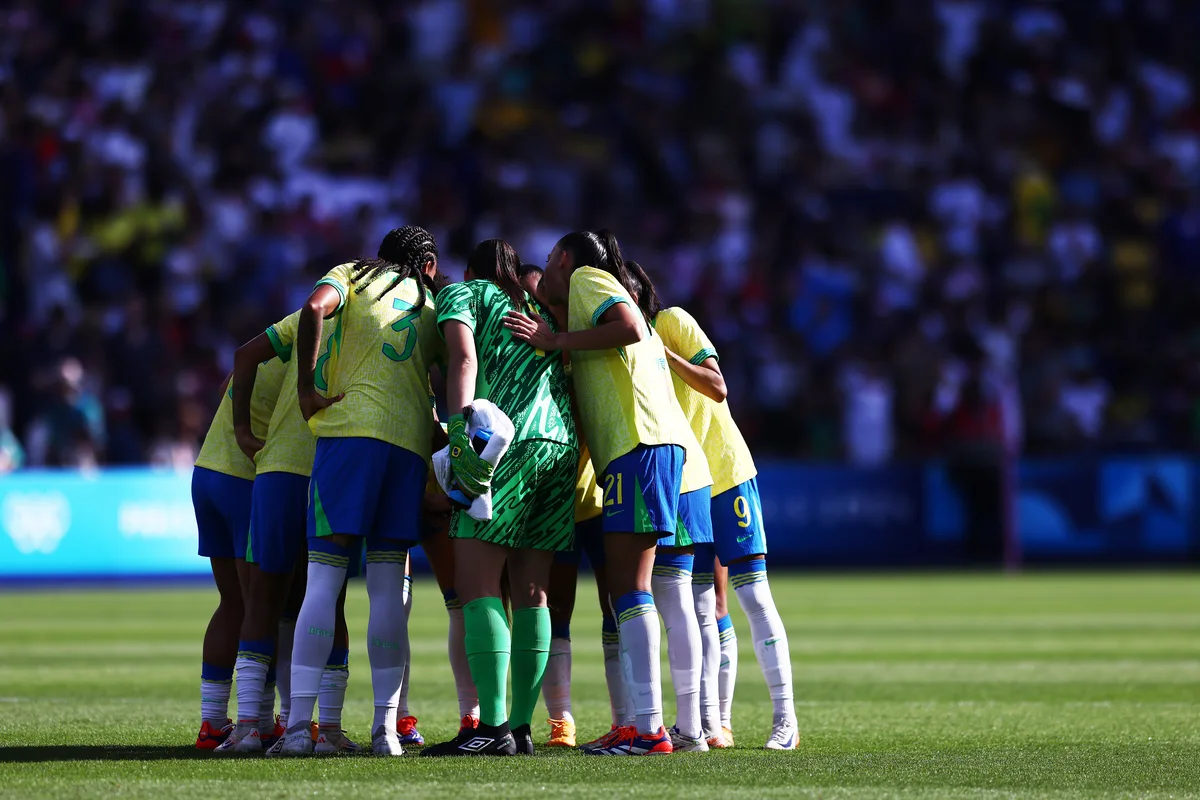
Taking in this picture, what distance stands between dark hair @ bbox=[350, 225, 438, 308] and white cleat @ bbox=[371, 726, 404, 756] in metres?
1.82

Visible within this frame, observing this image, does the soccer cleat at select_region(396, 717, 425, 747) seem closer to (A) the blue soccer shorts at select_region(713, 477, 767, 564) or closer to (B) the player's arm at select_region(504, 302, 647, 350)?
(A) the blue soccer shorts at select_region(713, 477, 767, 564)

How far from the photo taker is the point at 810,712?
912cm

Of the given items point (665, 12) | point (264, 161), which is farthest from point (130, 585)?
point (665, 12)

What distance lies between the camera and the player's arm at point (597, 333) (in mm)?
7164

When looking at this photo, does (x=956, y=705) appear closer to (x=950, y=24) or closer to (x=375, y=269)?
(x=375, y=269)

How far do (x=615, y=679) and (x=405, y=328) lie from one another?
6.20 ft

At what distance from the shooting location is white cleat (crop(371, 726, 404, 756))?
23.6 feet

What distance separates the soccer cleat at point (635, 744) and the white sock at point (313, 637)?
47.1 inches

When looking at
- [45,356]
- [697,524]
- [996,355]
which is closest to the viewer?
[697,524]

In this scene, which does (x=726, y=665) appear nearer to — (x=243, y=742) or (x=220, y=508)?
(x=243, y=742)

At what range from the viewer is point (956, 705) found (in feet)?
30.8

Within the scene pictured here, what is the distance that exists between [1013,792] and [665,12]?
78.0 feet

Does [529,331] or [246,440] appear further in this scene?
[246,440]

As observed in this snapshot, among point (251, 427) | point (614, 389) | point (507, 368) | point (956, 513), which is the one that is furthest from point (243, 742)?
point (956, 513)
